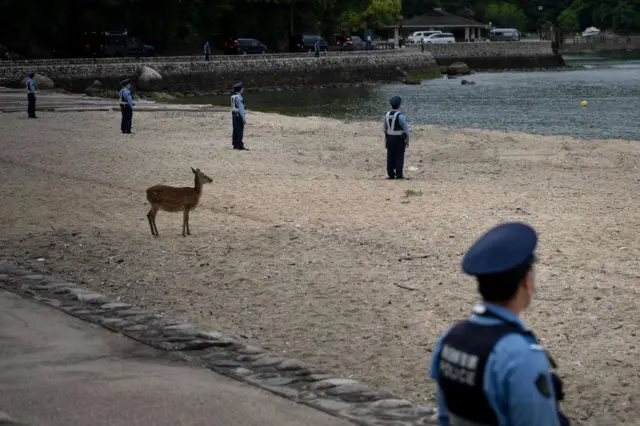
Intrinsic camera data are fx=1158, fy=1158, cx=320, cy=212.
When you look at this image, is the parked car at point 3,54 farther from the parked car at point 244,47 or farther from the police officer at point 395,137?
the police officer at point 395,137

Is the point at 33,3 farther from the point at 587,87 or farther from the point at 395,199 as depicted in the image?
the point at 395,199

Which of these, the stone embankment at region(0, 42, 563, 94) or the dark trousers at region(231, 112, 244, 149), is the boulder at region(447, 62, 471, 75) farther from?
the dark trousers at region(231, 112, 244, 149)

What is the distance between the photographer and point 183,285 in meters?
12.8

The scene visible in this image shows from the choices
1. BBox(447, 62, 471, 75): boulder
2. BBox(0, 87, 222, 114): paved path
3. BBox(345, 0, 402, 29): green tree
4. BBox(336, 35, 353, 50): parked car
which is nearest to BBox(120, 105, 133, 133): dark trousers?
BBox(0, 87, 222, 114): paved path

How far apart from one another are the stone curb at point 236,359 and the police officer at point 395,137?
1021 cm

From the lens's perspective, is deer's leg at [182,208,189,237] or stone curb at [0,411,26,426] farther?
deer's leg at [182,208,189,237]

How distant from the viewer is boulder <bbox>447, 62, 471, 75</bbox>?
105500mm

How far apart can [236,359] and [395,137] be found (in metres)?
12.8

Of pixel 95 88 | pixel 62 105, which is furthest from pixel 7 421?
pixel 95 88

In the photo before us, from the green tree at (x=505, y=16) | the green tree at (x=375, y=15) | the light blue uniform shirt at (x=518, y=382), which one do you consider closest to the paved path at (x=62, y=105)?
the light blue uniform shirt at (x=518, y=382)

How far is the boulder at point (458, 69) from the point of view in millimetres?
105500

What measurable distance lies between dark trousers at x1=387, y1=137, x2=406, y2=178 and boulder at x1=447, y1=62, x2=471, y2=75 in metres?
84.1

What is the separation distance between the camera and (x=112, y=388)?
843 cm

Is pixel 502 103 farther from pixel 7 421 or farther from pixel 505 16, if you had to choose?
pixel 505 16
